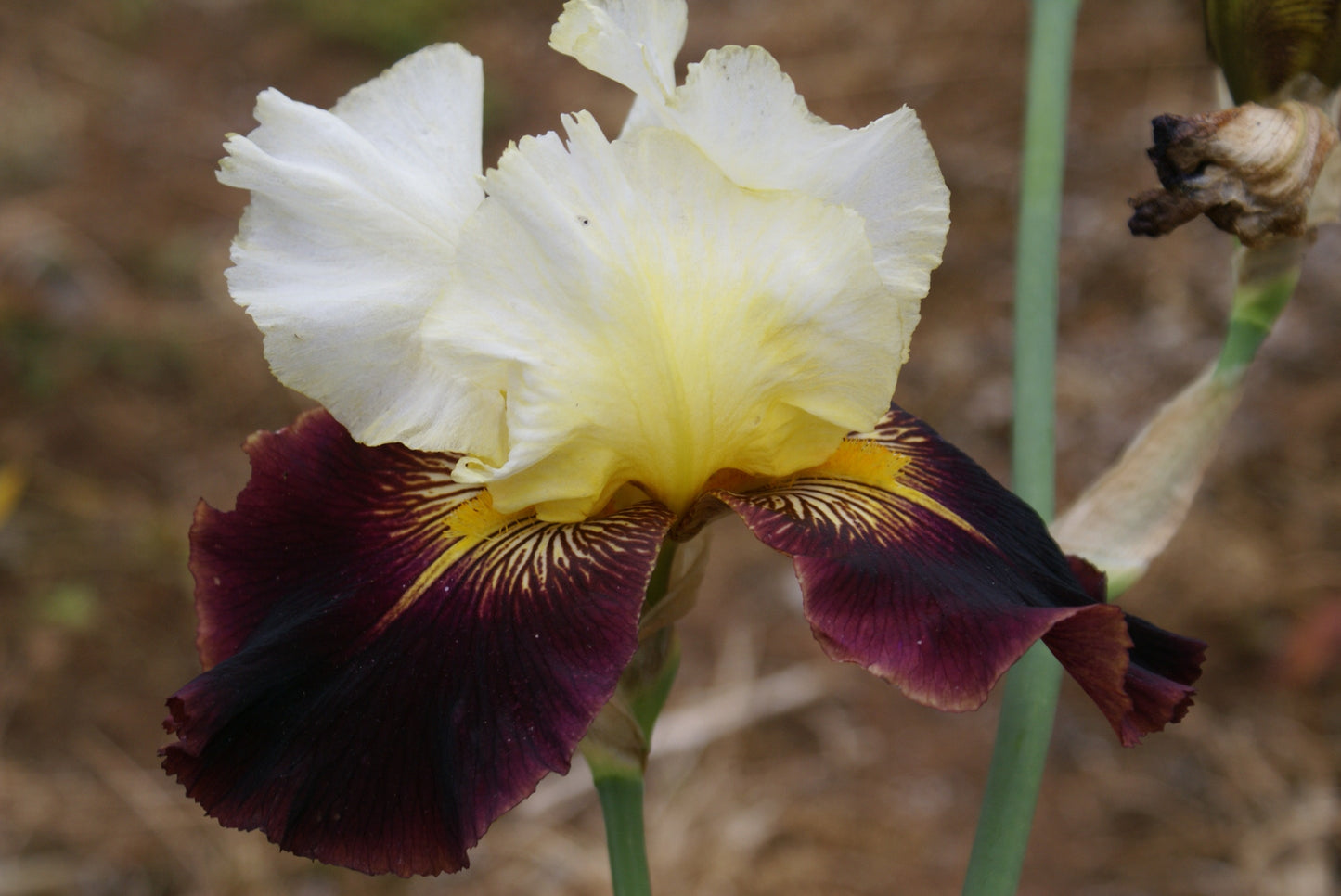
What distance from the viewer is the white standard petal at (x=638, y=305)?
812 mm

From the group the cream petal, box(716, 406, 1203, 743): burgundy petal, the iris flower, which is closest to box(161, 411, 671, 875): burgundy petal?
the iris flower

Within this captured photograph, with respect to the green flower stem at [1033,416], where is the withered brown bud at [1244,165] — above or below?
above

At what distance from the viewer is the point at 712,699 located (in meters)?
2.88

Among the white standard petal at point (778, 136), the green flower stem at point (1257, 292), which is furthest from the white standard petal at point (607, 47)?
the green flower stem at point (1257, 292)

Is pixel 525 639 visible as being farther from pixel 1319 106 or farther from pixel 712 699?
pixel 712 699

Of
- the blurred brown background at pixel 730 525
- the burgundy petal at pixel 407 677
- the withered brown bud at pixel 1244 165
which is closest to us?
the burgundy petal at pixel 407 677

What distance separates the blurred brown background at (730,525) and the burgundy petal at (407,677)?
1.81 m

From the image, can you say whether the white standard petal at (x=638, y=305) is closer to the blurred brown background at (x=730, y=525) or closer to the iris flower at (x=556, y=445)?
the iris flower at (x=556, y=445)

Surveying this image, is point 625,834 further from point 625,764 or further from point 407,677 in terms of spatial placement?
point 407,677

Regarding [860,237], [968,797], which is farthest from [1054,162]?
[968,797]

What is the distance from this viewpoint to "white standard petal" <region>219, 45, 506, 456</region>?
888 millimetres

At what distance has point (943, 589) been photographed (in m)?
0.81

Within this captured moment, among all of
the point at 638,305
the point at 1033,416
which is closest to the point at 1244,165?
the point at 1033,416

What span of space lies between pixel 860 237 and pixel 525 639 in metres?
0.35
